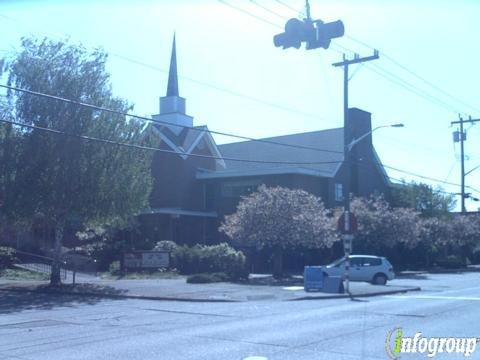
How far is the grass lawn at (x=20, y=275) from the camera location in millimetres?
31928

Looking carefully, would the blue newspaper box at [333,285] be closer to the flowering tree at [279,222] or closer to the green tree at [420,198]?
the flowering tree at [279,222]

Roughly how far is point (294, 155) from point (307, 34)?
3711 cm

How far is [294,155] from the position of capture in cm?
4894

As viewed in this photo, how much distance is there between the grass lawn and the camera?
3193 cm

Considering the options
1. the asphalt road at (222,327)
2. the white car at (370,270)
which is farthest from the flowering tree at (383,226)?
the asphalt road at (222,327)

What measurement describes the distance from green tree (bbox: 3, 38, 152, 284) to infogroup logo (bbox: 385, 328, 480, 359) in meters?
16.2

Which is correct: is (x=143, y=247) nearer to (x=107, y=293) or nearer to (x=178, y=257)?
(x=178, y=257)

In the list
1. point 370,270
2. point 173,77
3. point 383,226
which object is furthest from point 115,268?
point 173,77

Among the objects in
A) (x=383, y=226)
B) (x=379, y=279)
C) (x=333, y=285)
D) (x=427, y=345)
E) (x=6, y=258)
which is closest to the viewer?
(x=427, y=345)

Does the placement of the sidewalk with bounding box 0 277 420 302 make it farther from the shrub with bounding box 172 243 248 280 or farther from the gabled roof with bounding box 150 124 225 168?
the gabled roof with bounding box 150 124 225 168

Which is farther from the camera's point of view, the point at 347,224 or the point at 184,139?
the point at 184,139

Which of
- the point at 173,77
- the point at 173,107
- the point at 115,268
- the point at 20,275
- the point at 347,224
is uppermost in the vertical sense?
the point at 173,77

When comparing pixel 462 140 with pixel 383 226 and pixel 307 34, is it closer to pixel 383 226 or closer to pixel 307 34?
pixel 383 226

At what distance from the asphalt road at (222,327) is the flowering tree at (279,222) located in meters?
9.91
